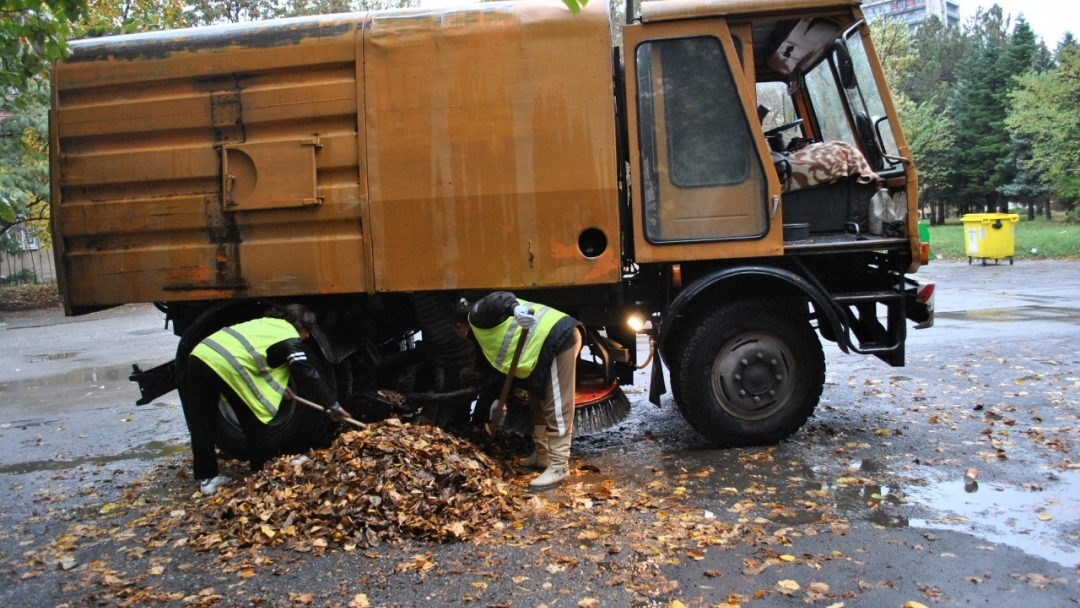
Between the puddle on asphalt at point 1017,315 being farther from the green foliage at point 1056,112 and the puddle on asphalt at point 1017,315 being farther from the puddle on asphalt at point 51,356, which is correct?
the green foliage at point 1056,112

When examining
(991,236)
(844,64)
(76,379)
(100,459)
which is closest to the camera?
(844,64)

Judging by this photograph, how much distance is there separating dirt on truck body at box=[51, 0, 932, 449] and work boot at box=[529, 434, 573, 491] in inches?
18.3

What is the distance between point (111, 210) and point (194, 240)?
1.89 feet

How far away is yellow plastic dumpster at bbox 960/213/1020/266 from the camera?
18.7 metres

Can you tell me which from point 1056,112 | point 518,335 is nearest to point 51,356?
point 518,335

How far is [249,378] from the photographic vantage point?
503cm

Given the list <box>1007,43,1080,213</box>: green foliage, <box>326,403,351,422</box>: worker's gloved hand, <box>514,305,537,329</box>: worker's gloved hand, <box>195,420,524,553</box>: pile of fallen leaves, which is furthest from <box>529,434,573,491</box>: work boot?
<box>1007,43,1080,213</box>: green foliage

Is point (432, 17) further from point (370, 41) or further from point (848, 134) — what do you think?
point (848, 134)

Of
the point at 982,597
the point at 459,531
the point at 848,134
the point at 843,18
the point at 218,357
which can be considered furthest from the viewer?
the point at 848,134

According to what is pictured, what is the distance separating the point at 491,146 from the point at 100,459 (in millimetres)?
3823

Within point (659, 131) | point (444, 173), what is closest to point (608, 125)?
point (659, 131)

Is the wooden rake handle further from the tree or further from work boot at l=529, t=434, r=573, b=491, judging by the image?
the tree

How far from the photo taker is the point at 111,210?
5.39 metres

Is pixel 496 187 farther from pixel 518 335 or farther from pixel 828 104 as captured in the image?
pixel 828 104
